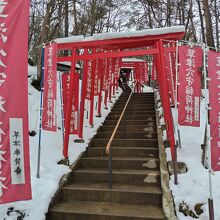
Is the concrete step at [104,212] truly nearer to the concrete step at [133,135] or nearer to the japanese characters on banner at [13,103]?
the japanese characters on banner at [13,103]

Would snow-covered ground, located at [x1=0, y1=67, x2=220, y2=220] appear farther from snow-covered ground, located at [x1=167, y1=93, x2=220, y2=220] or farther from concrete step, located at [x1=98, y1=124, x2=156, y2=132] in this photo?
concrete step, located at [x1=98, y1=124, x2=156, y2=132]

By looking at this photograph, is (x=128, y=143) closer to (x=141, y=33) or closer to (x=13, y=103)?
(x=141, y=33)

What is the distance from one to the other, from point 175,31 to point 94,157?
4.34 m

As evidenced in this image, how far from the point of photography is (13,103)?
167 inches

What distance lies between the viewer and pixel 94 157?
8859 millimetres

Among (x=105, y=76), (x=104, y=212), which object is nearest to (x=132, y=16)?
Result: (x=105, y=76)

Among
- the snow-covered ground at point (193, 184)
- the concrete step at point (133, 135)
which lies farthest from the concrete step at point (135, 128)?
the snow-covered ground at point (193, 184)

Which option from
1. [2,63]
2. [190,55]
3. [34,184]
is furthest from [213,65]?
[34,184]

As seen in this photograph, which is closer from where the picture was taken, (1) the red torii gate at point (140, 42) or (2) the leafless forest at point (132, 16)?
(1) the red torii gate at point (140, 42)

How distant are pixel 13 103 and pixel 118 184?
13.0ft

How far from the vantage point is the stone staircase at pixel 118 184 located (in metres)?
6.04

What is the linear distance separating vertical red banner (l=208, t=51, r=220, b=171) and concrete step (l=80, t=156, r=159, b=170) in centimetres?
273

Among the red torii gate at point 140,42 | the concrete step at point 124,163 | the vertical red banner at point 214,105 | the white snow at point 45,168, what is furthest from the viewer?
the concrete step at point 124,163

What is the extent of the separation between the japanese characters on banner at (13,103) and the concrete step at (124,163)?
4.14 m
